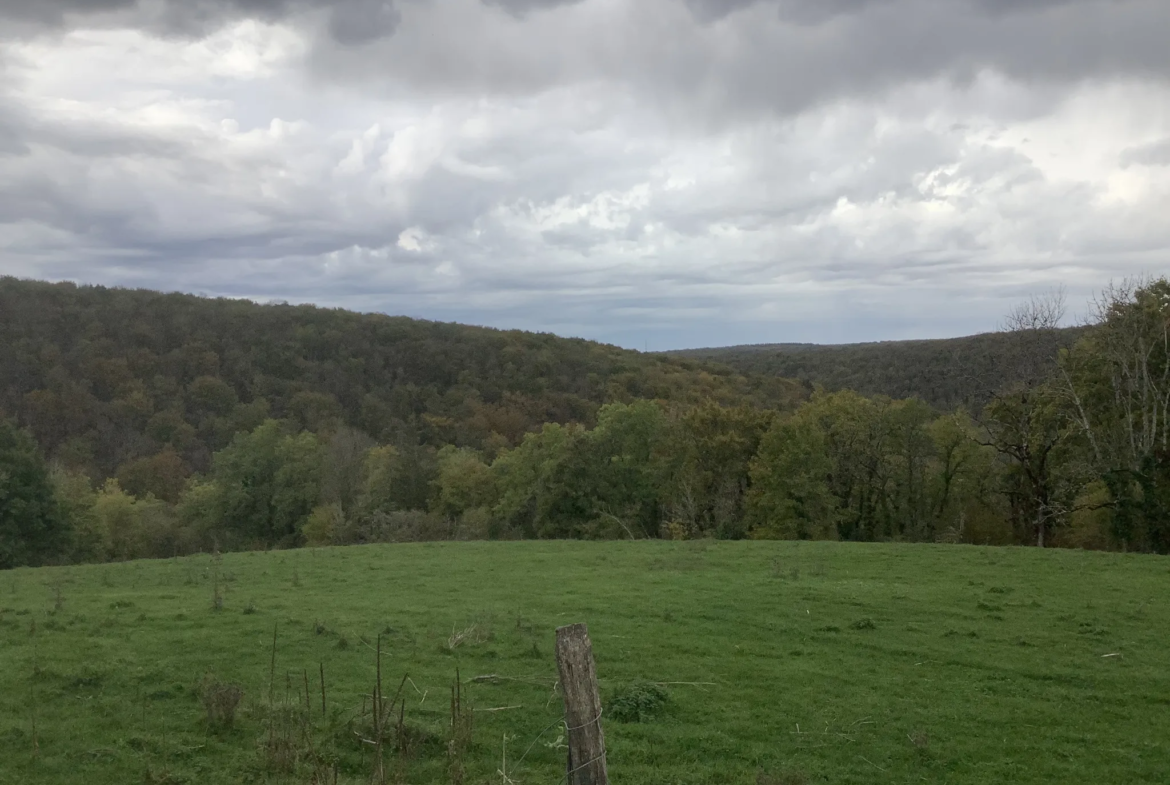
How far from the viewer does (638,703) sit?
9.53 m

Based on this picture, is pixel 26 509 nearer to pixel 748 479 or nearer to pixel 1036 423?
pixel 748 479

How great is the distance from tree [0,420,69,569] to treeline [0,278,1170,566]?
8 centimetres

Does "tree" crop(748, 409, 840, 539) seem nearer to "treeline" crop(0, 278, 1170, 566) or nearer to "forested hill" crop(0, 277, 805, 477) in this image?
"treeline" crop(0, 278, 1170, 566)

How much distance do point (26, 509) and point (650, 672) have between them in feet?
114

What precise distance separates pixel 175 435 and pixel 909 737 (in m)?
89.0

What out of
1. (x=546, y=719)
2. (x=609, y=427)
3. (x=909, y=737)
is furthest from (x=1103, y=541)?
(x=546, y=719)

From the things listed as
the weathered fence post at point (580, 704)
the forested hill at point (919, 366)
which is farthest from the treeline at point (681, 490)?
the weathered fence post at point (580, 704)

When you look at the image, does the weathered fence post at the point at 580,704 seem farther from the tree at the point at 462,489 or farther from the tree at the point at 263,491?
the tree at the point at 263,491

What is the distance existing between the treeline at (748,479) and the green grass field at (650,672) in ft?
35.3

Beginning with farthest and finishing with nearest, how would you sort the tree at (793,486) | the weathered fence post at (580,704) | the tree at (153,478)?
the tree at (153,478)
the tree at (793,486)
the weathered fence post at (580,704)

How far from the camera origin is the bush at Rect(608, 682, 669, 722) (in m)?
9.34

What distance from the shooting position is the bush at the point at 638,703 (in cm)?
934

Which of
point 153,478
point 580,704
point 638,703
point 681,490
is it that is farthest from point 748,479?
point 153,478

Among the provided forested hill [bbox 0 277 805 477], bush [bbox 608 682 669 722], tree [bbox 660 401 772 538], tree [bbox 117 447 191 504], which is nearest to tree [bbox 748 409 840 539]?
tree [bbox 660 401 772 538]
